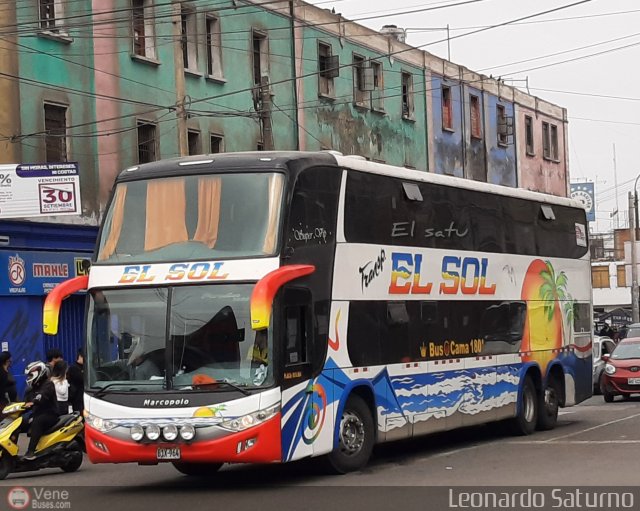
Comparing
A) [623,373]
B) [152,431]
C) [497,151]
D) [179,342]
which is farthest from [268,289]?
[497,151]

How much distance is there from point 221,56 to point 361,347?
786 inches

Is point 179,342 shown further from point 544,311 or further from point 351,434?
point 544,311

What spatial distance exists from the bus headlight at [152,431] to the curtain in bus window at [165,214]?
2.12m

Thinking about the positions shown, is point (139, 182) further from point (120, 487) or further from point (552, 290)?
point (552, 290)

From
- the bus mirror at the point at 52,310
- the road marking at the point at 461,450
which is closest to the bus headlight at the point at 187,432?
the bus mirror at the point at 52,310

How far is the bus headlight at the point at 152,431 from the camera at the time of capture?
14.2 meters

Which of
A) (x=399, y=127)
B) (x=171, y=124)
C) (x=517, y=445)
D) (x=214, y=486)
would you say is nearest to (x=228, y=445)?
(x=214, y=486)

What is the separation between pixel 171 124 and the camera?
32250mm

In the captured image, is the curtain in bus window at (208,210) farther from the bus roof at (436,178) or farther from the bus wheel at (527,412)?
the bus wheel at (527,412)

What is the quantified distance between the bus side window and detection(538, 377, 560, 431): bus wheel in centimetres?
809

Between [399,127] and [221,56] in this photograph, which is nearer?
[221,56]

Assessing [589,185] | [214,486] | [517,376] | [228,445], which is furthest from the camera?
[589,185]

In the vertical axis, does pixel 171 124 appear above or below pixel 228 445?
above

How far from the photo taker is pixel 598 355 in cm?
3525
